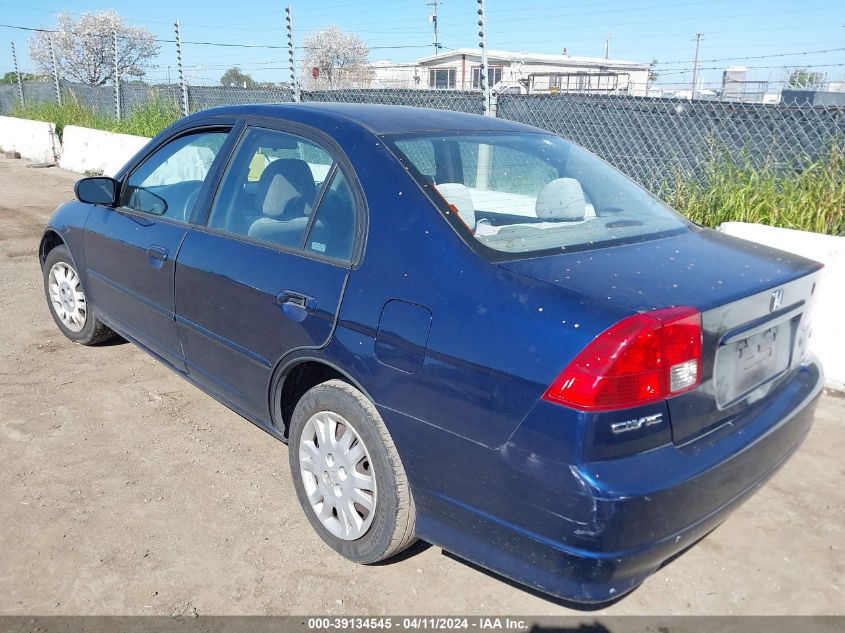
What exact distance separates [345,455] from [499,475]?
2.44 feet

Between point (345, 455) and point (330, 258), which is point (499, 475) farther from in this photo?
point (330, 258)

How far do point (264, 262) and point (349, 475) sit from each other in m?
0.94

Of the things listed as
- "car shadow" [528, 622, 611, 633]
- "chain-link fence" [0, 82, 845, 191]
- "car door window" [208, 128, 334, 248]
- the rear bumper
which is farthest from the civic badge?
"chain-link fence" [0, 82, 845, 191]

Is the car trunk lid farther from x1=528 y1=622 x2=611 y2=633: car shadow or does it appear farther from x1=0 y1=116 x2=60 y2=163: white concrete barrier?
x1=0 y1=116 x2=60 y2=163: white concrete barrier

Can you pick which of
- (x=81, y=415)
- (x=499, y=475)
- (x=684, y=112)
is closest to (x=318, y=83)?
(x=684, y=112)

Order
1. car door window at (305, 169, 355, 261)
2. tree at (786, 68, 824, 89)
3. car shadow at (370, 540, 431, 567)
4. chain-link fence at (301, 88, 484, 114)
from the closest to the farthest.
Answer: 1. car door window at (305, 169, 355, 261)
2. car shadow at (370, 540, 431, 567)
3. chain-link fence at (301, 88, 484, 114)
4. tree at (786, 68, 824, 89)

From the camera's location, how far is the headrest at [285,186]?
3.05m

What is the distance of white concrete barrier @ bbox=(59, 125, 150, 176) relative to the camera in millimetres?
12554

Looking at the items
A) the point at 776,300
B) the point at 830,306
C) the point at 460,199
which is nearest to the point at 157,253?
the point at 460,199

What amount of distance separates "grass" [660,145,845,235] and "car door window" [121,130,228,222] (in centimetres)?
387

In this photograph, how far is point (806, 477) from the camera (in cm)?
341

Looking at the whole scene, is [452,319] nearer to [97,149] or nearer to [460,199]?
[460,199]

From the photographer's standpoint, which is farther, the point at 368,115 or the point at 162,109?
the point at 162,109

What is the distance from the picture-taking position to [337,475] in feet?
8.80
